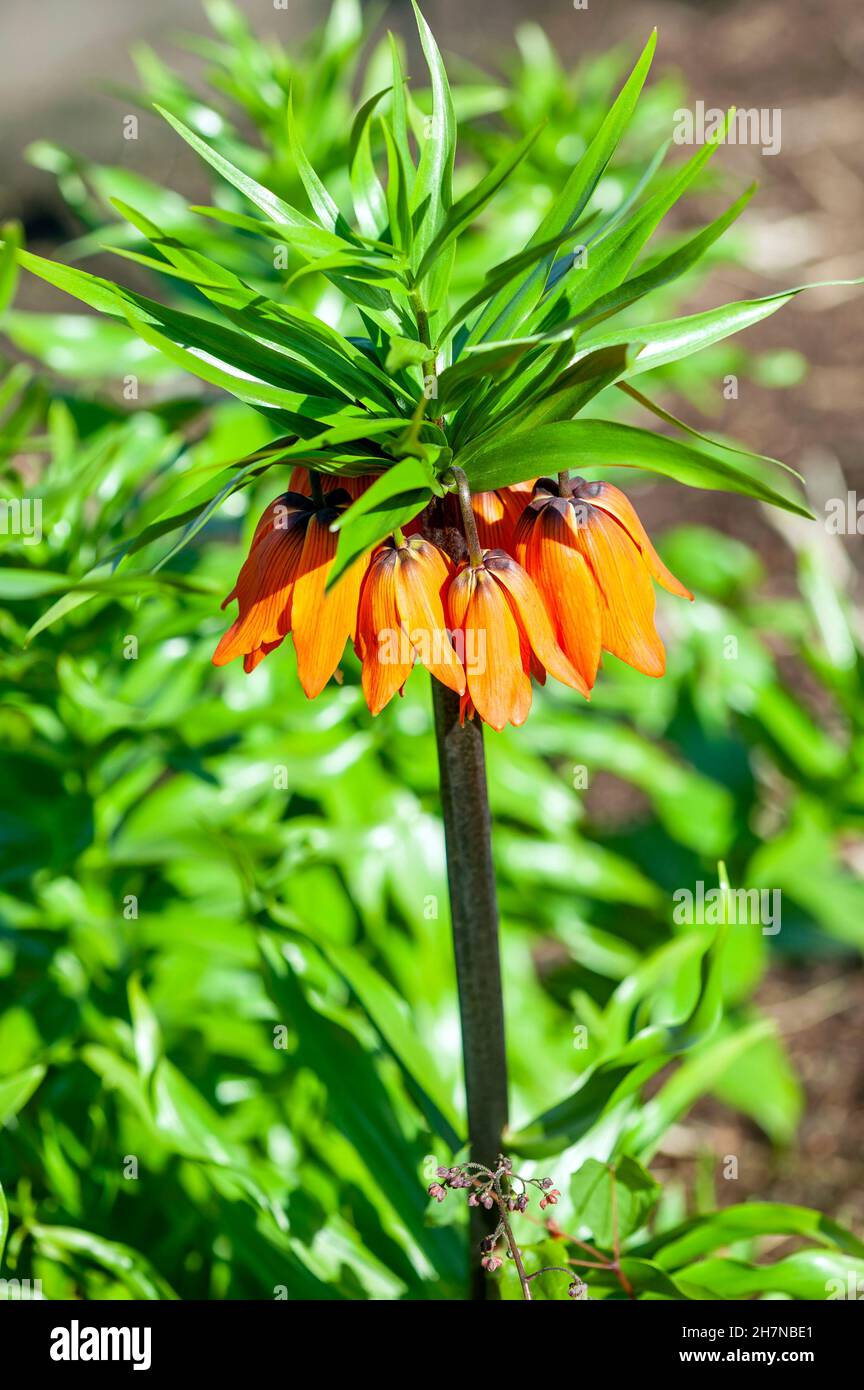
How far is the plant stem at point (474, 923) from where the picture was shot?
876 mm

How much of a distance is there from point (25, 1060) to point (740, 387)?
2.83 metres

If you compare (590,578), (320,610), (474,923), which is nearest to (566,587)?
(590,578)

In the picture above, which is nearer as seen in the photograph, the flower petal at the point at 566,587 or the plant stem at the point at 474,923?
the flower petal at the point at 566,587

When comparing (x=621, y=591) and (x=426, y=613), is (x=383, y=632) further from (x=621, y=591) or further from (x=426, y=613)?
(x=621, y=591)

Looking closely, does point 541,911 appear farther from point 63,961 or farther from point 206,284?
point 206,284

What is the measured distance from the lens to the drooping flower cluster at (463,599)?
73 cm

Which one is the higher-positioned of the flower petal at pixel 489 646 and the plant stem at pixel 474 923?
the flower petal at pixel 489 646

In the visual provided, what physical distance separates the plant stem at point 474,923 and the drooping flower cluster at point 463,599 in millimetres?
100

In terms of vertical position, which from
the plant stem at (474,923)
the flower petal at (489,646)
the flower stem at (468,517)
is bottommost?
the plant stem at (474,923)

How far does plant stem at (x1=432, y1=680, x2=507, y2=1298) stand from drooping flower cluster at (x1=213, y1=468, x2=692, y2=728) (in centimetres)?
10

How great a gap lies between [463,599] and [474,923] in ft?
1.02

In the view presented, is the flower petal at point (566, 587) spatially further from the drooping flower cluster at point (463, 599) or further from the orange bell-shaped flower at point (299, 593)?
the orange bell-shaped flower at point (299, 593)

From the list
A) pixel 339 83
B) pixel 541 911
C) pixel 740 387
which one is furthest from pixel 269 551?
pixel 740 387

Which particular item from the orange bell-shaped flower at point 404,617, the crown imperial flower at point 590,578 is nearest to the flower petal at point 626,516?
the crown imperial flower at point 590,578
